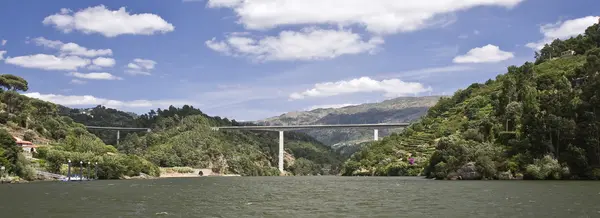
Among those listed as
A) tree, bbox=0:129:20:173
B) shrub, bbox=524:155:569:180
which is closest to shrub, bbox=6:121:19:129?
tree, bbox=0:129:20:173

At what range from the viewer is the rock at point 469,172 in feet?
372

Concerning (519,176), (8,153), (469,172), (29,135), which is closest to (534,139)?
(519,176)

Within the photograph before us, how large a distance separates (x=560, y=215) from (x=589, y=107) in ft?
229

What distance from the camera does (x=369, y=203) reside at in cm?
5219

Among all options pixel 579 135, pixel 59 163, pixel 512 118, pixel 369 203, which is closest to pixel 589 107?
pixel 579 135

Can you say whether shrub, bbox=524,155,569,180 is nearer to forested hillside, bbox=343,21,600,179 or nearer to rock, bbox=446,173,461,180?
forested hillside, bbox=343,21,600,179

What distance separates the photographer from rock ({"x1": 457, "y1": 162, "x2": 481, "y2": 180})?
113 metres

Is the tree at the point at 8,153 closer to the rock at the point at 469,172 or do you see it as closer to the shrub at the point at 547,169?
the rock at the point at 469,172

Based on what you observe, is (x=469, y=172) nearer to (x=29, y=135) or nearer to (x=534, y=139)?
(x=534, y=139)

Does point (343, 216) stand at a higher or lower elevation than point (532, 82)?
lower

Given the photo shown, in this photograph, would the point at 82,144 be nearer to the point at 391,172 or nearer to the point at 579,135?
the point at 391,172

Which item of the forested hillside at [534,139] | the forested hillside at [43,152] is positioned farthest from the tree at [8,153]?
the forested hillside at [534,139]

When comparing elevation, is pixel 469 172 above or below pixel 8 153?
below

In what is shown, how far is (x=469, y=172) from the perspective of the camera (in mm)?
114562
